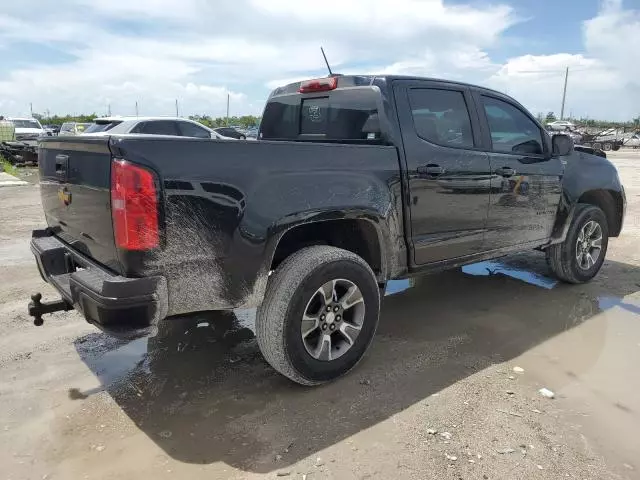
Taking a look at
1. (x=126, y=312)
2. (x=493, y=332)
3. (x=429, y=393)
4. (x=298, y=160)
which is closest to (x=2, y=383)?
(x=126, y=312)

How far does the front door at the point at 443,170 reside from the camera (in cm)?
362

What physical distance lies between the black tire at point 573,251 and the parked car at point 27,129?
2094cm

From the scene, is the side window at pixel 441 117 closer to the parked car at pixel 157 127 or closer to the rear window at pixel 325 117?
the rear window at pixel 325 117

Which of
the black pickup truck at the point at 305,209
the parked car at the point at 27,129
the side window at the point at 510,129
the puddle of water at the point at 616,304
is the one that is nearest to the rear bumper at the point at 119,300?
the black pickup truck at the point at 305,209

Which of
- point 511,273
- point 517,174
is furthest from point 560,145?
point 511,273

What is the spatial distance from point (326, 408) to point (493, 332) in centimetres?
178

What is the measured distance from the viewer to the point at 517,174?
4359mm

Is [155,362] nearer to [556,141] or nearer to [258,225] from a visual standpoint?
[258,225]

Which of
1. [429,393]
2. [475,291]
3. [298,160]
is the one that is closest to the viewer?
[298,160]

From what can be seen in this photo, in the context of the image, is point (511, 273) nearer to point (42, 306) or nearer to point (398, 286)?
point (398, 286)

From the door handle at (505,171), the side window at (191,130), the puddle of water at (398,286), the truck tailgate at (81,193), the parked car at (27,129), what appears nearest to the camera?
the truck tailgate at (81,193)

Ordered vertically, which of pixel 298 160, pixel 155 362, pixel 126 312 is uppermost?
pixel 298 160

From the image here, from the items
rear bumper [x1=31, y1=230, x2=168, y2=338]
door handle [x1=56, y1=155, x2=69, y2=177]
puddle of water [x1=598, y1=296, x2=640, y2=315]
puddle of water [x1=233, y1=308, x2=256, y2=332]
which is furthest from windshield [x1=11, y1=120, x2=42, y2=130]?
puddle of water [x1=598, y1=296, x2=640, y2=315]

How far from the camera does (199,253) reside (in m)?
2.65
